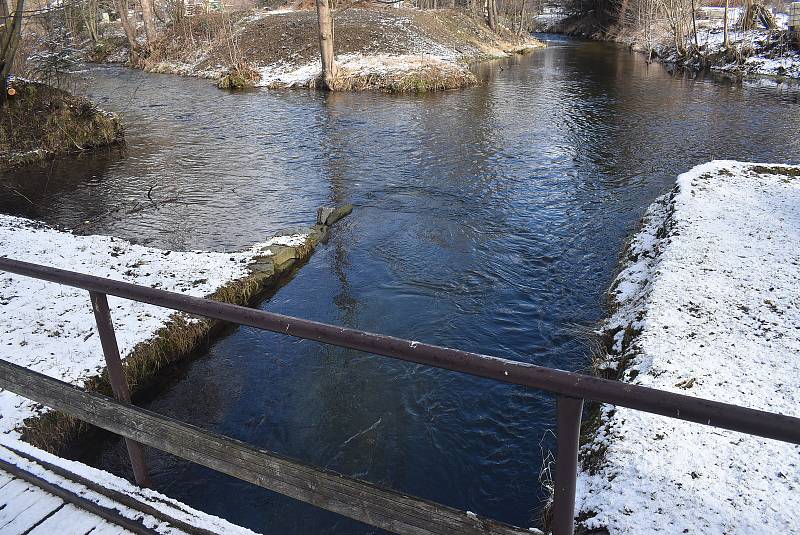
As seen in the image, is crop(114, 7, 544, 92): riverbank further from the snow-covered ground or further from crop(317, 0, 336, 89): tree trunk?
the snow-covered ground

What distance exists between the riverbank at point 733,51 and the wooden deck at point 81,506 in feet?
123

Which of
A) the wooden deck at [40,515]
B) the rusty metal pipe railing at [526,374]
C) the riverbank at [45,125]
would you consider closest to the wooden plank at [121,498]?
the wooden deck at [40,515]

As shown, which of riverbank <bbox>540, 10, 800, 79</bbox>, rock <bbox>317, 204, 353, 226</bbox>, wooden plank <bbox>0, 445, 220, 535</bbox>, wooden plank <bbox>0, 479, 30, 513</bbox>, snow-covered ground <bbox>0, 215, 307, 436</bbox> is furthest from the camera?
riverbank <bbox>540, 10, 800, 79</bbox>

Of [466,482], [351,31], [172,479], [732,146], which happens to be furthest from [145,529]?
[351,31]

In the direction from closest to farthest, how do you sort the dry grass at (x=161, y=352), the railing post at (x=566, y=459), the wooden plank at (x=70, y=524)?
1. the railing post at (x=566, y=459)
2. the wooden plank at (x=70, y=524)
3. the dry grass at (x=161, y=352)

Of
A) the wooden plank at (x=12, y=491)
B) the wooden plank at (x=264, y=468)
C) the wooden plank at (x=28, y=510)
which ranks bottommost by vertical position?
the wooden plank at (x=12, y=491)

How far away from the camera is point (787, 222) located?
1006 cm

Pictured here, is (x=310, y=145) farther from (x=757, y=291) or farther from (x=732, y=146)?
(x=757, y=291)

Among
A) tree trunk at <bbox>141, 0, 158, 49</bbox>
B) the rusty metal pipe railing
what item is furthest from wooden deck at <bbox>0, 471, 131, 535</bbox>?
tree trunk at <bbox>141, 0, 158, 49</bbox>

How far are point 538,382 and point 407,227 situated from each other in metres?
10.8

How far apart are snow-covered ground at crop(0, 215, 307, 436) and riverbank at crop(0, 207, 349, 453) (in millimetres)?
13

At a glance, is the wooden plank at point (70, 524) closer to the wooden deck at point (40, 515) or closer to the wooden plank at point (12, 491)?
the wooden deck at point (40, 515)

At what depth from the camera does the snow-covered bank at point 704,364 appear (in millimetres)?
4500

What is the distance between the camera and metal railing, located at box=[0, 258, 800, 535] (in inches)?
75.0
